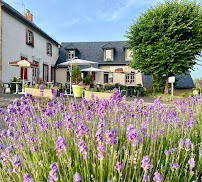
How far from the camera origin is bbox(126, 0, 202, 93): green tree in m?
10.9

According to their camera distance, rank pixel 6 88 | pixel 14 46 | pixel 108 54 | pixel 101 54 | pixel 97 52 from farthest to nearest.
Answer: pixel 97 52 → pixel 101 54 → pixel 108 54 → pixel 14 46 → pixel 6 88

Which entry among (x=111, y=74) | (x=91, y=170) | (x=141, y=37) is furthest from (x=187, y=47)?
(x=91, y=170)

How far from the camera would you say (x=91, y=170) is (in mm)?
1577

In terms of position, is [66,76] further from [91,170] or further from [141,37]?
[91,170]

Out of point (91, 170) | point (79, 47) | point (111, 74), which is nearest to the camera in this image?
point (91, 170)

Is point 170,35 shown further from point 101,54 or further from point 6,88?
point 6,88

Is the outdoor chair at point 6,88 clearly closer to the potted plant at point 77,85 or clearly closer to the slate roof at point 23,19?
the potted plant at point 77,85

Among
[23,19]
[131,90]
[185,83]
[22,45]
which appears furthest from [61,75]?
[185,83]

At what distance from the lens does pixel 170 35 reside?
11688mm

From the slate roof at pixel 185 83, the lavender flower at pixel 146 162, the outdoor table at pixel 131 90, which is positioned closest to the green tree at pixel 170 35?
the outdoor table at pixel 131 90

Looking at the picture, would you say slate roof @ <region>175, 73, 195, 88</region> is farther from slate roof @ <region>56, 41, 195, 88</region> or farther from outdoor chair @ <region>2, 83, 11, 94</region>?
outdoor chair @ <region>2, 83, 11, 94</region>

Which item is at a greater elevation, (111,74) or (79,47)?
(79,47)

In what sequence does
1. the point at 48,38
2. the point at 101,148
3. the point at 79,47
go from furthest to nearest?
the point at 79,47 → the point at 48,38 → the point at 101,148

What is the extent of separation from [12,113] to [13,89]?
10.8 metres
